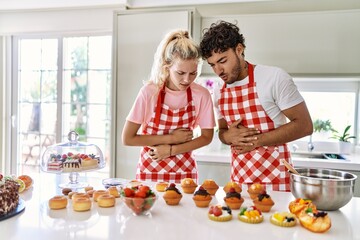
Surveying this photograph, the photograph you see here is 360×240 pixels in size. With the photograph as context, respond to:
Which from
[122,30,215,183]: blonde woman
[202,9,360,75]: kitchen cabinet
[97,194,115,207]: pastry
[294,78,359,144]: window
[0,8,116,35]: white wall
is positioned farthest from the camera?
[0,8,116,35]: white wall

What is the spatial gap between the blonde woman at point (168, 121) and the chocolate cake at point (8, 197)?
1.91 feet

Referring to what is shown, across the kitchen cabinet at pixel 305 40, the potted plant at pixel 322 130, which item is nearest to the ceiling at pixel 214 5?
the kitchen cabinet at pixel 305 40

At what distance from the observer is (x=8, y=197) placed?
3.36 ft

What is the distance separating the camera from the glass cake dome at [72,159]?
52.0 inches

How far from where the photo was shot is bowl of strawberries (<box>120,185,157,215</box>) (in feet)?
3.24

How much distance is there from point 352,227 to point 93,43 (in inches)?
107

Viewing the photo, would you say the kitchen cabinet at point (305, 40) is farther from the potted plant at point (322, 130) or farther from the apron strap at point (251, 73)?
the apron strap at point (251, 73)

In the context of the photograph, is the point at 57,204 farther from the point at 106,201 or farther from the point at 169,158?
the point at 169,158

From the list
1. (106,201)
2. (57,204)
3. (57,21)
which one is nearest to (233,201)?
(106,201)

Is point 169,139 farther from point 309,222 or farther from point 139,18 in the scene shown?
point 139,18

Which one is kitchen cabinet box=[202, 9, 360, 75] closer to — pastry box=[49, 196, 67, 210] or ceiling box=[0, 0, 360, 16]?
ceiling box=[0, 0, 360, 16]

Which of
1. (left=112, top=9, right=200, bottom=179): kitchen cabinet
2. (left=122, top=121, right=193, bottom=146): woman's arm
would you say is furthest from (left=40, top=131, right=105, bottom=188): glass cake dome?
(left=112, top=9, right=200, bottom=179): kitchen cabinet

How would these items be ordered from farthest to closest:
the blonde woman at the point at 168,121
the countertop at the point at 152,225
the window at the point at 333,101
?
1. the window at the point at 333,101
2. the blonde woman at the point at 168,121
3. the countertop at the point at 152,225

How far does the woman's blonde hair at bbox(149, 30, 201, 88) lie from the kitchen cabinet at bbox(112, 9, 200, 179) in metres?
0.89
